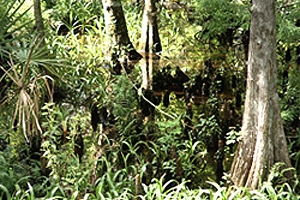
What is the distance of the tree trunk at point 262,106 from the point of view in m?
3.66

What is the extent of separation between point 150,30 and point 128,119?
210 cm

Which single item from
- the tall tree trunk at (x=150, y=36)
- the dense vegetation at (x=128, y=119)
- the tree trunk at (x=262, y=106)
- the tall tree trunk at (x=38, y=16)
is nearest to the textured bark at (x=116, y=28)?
the dense vegetation at (x=128, y=119)

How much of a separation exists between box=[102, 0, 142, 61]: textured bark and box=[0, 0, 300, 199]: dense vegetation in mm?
278

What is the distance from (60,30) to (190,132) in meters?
3.28

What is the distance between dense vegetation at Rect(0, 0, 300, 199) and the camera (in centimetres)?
378

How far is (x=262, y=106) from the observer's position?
3.66m

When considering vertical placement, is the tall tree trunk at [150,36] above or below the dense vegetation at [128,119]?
above

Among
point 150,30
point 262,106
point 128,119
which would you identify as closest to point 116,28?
point 150,30

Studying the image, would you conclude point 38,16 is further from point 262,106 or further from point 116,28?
point 262,106

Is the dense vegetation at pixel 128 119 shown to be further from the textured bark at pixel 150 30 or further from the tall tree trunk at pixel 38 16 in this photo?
the textured bark at pixel 150 30

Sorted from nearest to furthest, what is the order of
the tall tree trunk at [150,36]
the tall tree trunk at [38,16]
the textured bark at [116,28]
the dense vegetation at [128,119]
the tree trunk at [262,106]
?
the tree trunk at [262,106] < the dense vegetation at [128,119] < the tall tree trunk at [38,16] < the textured bark at [116,28] < the tall tree trunk at [150,36]

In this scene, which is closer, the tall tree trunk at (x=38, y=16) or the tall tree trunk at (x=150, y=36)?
the tall tree trunk at (x=38, y=16)

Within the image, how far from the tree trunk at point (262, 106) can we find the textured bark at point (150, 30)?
2728 millimetres

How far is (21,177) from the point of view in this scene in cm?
396
